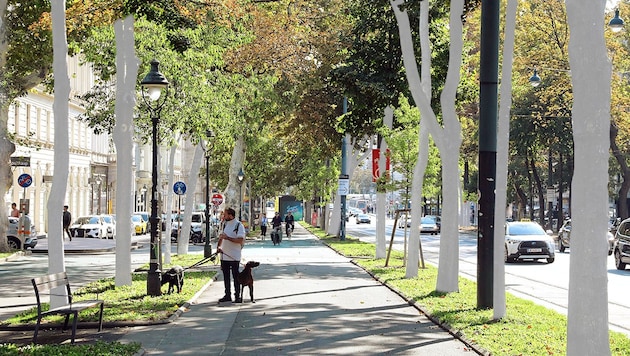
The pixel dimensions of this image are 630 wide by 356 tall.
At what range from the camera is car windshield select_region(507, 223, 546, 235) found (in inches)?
1411

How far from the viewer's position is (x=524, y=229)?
36062 millimetres

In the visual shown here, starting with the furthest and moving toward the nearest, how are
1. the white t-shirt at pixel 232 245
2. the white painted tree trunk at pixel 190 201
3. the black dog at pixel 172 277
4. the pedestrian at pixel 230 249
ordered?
the white painted tree trunk at pixel 190 201 < the black dog at pixel 172 277 < the white t-shirt at pixel 232 245 < the pedestrian at pixel 230 249

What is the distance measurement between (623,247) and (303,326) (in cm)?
1915

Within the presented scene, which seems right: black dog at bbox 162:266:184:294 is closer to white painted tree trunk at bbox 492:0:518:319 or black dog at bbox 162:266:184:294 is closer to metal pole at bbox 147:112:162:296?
metal pole at bbox 147:112:162:296

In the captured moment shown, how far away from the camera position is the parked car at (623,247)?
3103 centimetres

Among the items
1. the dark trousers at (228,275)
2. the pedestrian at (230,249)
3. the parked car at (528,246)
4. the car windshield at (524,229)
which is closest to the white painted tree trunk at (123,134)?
the pedestrian at (230,249)

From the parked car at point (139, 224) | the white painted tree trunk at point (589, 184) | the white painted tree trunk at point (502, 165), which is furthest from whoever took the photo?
the parked car at point (139, 224)

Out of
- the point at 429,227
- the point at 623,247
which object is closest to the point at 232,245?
the point at 623,247

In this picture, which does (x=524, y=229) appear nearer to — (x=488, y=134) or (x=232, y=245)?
(x=232, y=245)

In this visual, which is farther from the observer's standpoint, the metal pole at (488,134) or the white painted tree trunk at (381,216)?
the white painted tree trunk at (381,216)

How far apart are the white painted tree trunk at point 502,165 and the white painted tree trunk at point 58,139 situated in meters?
6.64

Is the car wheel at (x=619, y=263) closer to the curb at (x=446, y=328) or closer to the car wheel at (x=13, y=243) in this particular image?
the curb at (x=446, y=328)

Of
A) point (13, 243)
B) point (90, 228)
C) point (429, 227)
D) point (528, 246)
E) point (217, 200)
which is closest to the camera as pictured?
point (528, 246)

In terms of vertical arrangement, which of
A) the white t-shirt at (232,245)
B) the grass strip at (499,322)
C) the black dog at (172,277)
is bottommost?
the grass strip at (499,322)
